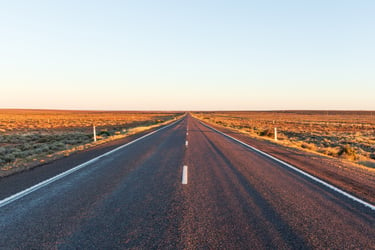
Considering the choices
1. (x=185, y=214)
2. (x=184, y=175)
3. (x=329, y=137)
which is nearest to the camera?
(x=185, y=214)

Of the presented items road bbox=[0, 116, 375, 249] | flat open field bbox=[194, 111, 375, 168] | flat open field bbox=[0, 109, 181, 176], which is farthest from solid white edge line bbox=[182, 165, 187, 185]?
flat open field bbox=[194, 111, 375, 168]

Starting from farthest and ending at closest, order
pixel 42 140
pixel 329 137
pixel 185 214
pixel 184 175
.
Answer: pixel 329 137, pixel 42 140, pixel 184 175, pixel 185 214

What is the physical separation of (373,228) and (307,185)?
2086 mm

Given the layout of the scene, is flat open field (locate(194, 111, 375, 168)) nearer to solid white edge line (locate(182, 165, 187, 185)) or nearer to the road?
the road

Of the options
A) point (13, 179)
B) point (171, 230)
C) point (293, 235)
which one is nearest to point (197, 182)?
point (171, 230)

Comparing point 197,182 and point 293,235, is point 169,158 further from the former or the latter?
point 293,235

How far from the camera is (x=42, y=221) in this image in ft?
11.5

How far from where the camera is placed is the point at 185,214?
377 centimetres

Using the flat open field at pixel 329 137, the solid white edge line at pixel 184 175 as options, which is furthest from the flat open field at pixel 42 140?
the flat open field at pixel 329 137

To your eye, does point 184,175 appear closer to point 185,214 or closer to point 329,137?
point 185,214

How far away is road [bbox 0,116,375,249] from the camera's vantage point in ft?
9.64

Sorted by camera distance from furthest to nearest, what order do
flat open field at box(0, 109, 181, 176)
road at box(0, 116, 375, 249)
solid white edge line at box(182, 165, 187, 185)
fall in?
flat open field at box(0, 109, 181, 176), solid white edge line at box(182, 165, 187, 185), road at box(0, 116, 375, 249)

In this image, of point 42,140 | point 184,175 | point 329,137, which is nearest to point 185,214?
point 184,175

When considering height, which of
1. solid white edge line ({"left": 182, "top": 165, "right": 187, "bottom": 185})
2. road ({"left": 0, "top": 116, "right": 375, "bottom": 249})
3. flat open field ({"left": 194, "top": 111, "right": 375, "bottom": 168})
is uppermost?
road ({"left": 0, "top": 116, "right": 375, "bottom": 249})
